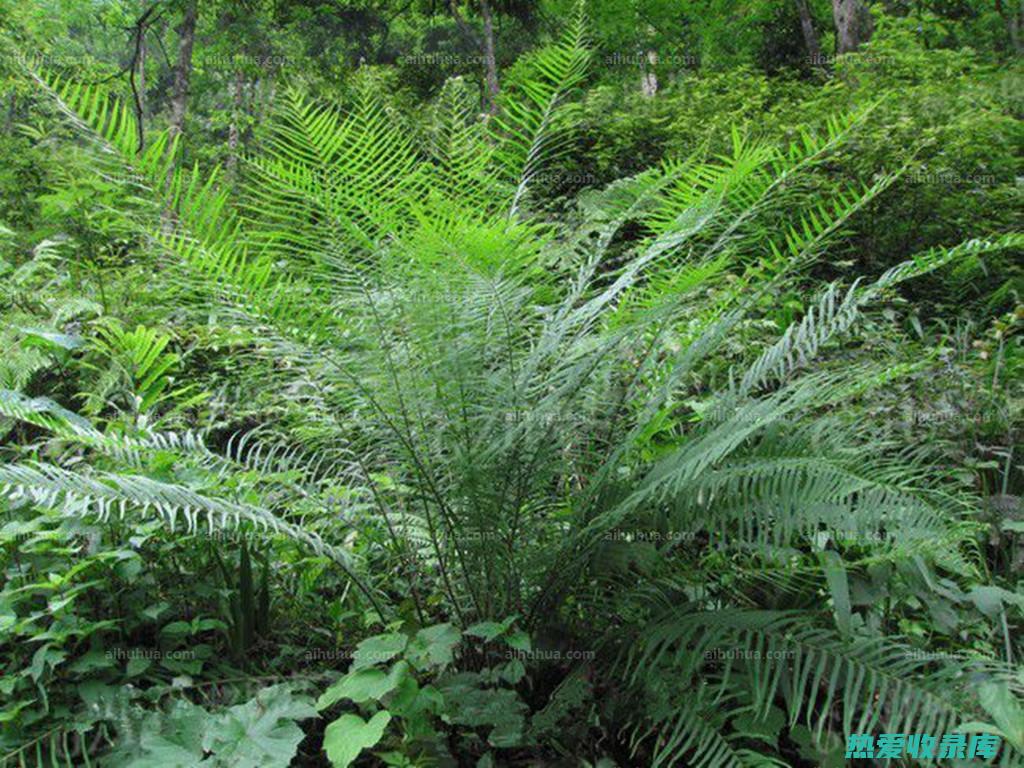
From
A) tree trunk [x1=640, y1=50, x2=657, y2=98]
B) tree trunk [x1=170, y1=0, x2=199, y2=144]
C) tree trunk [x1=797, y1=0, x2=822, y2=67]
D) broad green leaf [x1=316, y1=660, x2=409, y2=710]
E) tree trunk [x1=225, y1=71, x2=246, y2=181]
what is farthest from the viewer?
Result: tree trunk [x1=640, y1=50, x2=657, y2=98]

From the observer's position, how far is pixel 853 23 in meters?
6.73

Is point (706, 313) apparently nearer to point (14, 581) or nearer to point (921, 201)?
point (14, 581)

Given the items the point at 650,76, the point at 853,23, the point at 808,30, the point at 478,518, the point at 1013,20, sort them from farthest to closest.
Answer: the point at 650,76, the point at 1013,20, the point at 808,30, the point at 853,23, the point at 478,518

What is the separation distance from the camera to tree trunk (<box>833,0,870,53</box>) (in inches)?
264

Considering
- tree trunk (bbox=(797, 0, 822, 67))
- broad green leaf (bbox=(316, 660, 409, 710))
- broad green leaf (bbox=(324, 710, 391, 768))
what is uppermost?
tree trunk (bbox=(797, 0, 822, 67))

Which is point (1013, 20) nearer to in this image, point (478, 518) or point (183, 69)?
point (183, 69)

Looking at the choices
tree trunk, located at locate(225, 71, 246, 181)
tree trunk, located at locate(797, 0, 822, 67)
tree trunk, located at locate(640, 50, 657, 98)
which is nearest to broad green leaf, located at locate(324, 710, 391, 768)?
tree trunk, located at locate(640, 50, 657, 98)

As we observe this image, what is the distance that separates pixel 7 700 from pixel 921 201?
4.46 m

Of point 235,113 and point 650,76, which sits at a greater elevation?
point 650,76

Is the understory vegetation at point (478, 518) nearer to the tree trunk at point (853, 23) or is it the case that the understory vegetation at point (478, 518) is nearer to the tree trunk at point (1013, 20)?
the tree trunk at point (853, 23)

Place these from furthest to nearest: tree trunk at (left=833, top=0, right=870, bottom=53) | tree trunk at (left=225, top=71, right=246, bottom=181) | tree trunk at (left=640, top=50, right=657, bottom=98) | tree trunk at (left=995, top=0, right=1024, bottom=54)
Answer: tree trunk at (left=995, top=0, right=1024, bottom=54) → tree trunk at (left=640, top=50, right=657, bottom=98) → tree trunk at (left=225, top=71, right=246, bottom=181) → tree trunk at (left=833, top=0, right=870, bottom=53)

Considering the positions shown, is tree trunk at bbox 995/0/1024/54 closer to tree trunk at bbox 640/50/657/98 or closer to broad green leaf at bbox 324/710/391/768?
tree trunk at bbox 640/50/657/98

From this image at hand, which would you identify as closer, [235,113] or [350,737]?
[350,737]

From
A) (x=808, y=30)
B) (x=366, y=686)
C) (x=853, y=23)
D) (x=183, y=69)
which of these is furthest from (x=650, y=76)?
(x=366, y=686)
